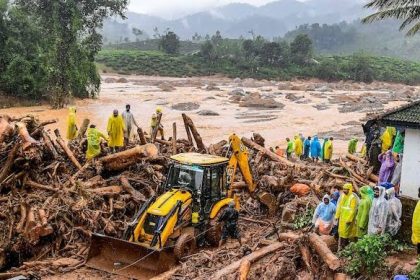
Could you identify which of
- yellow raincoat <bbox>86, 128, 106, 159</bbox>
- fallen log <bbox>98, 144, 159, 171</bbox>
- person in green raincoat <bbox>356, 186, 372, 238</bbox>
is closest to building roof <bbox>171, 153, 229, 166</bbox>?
fallen log <bbox>98, 144, 159, 171</bbox>

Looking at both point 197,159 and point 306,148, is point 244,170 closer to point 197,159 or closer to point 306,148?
point 197,159

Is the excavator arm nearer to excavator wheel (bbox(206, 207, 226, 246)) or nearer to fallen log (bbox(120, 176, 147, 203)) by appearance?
excavator wheel (bbox(206, 207, 226, 246))

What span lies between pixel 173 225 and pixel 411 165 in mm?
6134

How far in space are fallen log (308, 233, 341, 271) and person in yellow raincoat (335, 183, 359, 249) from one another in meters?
1.01

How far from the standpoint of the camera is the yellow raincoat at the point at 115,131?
16.0 metres

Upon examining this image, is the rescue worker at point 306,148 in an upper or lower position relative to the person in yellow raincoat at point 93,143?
lower

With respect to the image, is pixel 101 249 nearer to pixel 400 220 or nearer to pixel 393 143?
pixel 400 220

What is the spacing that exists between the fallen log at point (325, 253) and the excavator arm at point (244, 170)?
4.45 metres

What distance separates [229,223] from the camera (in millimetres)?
12258

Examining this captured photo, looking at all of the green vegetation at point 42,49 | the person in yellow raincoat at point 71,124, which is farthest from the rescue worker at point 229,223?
the green vegetation at point 42,49

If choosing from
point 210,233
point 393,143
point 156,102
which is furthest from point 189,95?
point 210,233

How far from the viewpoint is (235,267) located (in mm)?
9484

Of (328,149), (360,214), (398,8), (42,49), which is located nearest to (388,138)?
(328,149)

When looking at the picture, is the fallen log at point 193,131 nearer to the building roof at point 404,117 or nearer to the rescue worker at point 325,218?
the building roof at point 404,117
